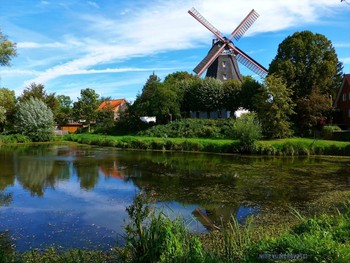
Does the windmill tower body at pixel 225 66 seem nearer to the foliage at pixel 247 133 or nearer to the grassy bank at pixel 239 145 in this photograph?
the grassy bank at pixel 239 145

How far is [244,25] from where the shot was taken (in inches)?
1881

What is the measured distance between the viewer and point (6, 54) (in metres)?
20.3

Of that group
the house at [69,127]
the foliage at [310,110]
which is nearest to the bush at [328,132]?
the foliage at [310,110]

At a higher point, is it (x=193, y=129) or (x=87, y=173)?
(x=193, y=129)

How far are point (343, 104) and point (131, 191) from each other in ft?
102

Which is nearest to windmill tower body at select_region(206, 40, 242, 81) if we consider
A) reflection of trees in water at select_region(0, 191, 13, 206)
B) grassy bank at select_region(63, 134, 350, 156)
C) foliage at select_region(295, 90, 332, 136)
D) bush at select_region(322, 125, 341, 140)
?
foliage at select_region(295, 90, 332, 136)

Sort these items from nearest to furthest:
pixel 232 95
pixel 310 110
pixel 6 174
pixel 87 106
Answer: pixel 6 174 < pixel 310 110 < pixel 232 95 < pixel 87 106

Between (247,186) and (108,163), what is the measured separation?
1128cm

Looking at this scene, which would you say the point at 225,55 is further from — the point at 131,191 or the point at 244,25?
the point at 131,191

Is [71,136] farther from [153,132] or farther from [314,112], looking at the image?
[314,112]

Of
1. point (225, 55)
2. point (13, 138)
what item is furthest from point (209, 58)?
point (13, 138)

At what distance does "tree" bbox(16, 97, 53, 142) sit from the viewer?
44344 mm

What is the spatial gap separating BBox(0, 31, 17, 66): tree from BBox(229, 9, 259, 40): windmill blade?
33083 mm

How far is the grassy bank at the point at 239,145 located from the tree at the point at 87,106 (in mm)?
18408
